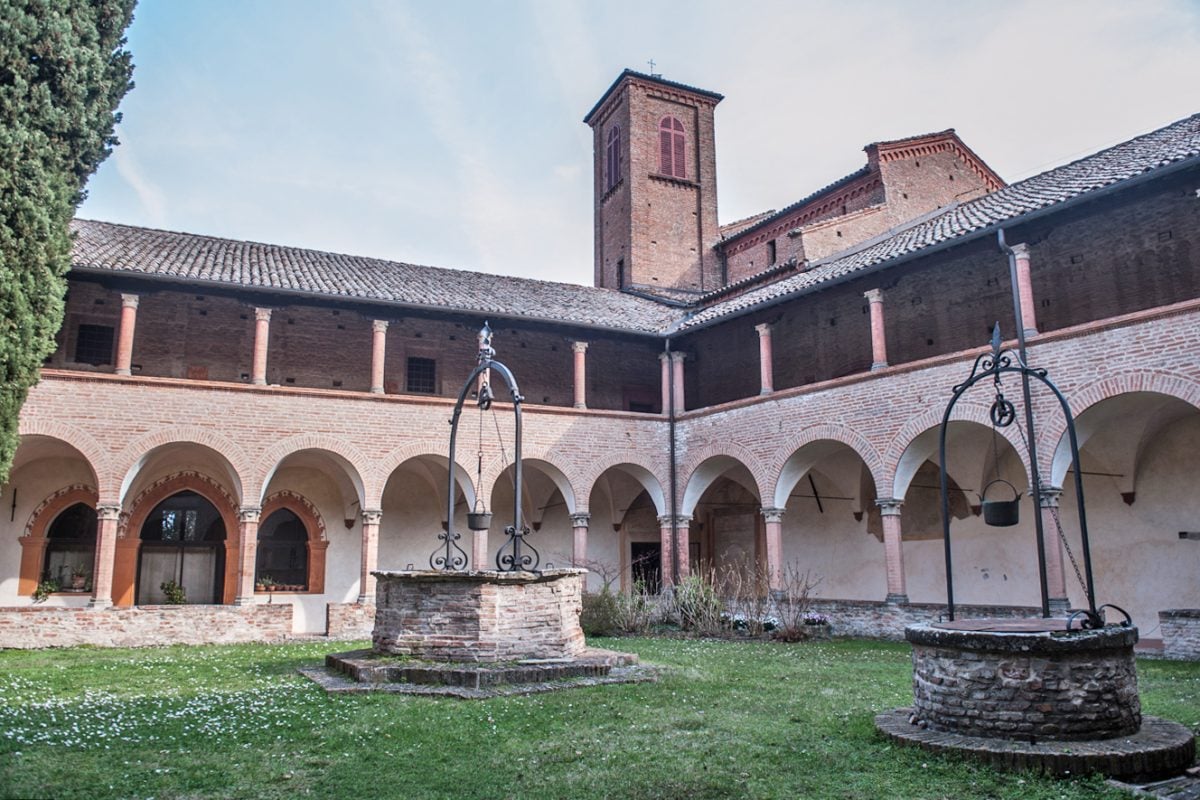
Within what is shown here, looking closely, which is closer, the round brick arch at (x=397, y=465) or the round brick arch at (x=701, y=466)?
the round brick arch at (x=397, y=465)

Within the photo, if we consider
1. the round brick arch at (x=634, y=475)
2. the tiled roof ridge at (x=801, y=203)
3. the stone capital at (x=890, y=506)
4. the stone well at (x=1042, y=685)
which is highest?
the tiled roof ridge at (x=801, y=203)

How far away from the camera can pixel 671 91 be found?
94.8 feet

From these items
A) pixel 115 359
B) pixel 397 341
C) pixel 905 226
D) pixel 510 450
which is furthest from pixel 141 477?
pixel 905 226

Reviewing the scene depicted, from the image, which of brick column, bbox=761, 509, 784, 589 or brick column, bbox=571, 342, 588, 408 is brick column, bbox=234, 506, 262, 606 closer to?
brick column, bbox=571, 342, 588, 408

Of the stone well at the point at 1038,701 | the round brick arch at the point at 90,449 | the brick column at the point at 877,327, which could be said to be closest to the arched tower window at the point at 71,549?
the round brick arch at the point at 90,449

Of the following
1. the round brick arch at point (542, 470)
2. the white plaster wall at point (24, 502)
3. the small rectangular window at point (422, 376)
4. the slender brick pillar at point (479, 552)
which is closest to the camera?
the slender brick pillar at point (479, 552)

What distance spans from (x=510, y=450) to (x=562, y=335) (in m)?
2.90

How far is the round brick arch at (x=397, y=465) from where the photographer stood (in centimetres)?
1756

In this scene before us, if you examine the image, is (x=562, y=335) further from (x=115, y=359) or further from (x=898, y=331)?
(x=115, y=359)

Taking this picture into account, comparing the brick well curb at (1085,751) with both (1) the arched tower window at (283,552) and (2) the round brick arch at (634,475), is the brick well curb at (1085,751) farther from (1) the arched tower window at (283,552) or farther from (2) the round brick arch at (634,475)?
(1) the arched tower window at (283,552)

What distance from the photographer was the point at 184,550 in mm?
18719

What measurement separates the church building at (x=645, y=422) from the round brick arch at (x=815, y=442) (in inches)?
2.5

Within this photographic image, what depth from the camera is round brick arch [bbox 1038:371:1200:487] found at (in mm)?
12039

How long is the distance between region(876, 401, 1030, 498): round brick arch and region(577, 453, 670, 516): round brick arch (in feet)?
18.2
